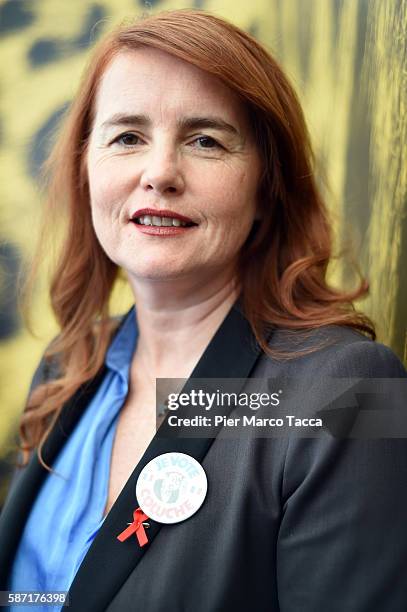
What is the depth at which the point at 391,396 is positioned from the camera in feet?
3.48

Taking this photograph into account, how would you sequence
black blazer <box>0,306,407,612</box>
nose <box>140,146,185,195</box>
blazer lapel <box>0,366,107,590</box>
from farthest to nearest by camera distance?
blazer lapel <box>0,366,107,590</box> < nose <box>140,146,185,195</box> < black blazer <box>0,306,407,612</box>

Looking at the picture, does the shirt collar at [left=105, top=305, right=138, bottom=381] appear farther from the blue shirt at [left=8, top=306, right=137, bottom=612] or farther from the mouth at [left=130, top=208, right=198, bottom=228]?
the mouth at [left=130, top=208, right=198, bottom=228]

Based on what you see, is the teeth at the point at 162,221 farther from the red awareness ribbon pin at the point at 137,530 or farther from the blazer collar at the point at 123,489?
the red awareness ribbon pin at the point at 137,530

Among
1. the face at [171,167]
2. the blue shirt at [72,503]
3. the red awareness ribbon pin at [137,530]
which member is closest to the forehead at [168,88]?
the face at [171,167]

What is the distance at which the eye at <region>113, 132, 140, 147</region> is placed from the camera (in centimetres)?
126

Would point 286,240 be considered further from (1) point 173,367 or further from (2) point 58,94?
(2) point 58,94

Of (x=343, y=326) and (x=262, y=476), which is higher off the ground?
(x=343, y=326)

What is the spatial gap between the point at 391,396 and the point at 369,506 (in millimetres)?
175

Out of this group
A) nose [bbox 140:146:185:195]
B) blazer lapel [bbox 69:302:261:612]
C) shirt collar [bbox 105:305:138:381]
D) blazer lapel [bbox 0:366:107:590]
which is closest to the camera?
blazer lapel [bbox 69:302:261:612]

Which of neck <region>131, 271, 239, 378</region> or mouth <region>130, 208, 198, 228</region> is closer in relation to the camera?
mouth <region>130, 208, 198, 228</region>

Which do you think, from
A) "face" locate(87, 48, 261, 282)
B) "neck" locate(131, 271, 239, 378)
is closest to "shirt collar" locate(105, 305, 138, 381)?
"neck" locate(131, 271, 239, 378)

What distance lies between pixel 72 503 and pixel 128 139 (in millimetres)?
663

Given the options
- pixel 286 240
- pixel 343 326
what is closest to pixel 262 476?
pixel 343 326

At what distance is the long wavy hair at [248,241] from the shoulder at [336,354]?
0.8 inches
